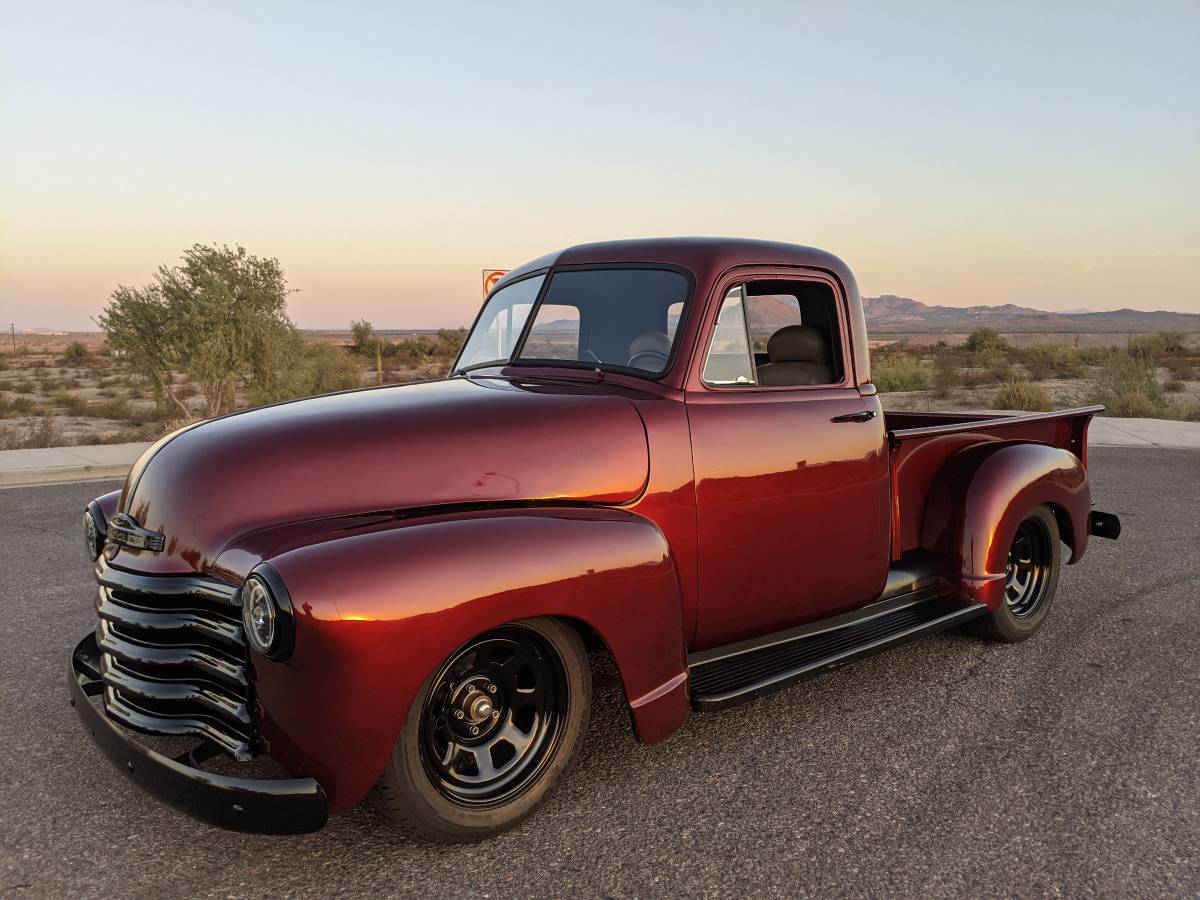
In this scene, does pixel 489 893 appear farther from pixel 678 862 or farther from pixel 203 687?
pixel 203 687

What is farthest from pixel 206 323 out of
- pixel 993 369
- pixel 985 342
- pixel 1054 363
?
pixel 985 342

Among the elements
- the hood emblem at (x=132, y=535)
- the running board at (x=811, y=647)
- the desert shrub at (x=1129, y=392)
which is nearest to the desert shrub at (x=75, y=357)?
the desert shrub at (x=1129, y=392)

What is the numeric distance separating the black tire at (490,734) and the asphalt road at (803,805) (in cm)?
16

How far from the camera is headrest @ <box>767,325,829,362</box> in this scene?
427 cm

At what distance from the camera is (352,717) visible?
252 centimetres

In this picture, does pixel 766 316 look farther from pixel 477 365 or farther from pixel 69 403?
pixel 69 403

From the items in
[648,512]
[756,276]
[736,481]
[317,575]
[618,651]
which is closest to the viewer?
[317,575]

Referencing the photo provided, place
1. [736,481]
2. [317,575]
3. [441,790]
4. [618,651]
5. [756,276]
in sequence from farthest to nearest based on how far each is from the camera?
[756,276] → [736,481] → [618,651] → [441,790] → [317,575]

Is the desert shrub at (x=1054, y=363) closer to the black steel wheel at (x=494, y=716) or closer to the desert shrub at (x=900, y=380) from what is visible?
the desert shrub at (x=900, y=380)

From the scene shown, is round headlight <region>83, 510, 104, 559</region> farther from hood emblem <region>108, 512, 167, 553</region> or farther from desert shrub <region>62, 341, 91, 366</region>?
desert shrub <region>62, 341, 91, 366</region>

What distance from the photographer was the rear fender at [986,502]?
4551 millimetres

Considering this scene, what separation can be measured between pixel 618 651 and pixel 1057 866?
1.50 metres

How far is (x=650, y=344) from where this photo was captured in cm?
376

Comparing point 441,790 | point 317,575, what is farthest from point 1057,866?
point 317,575
